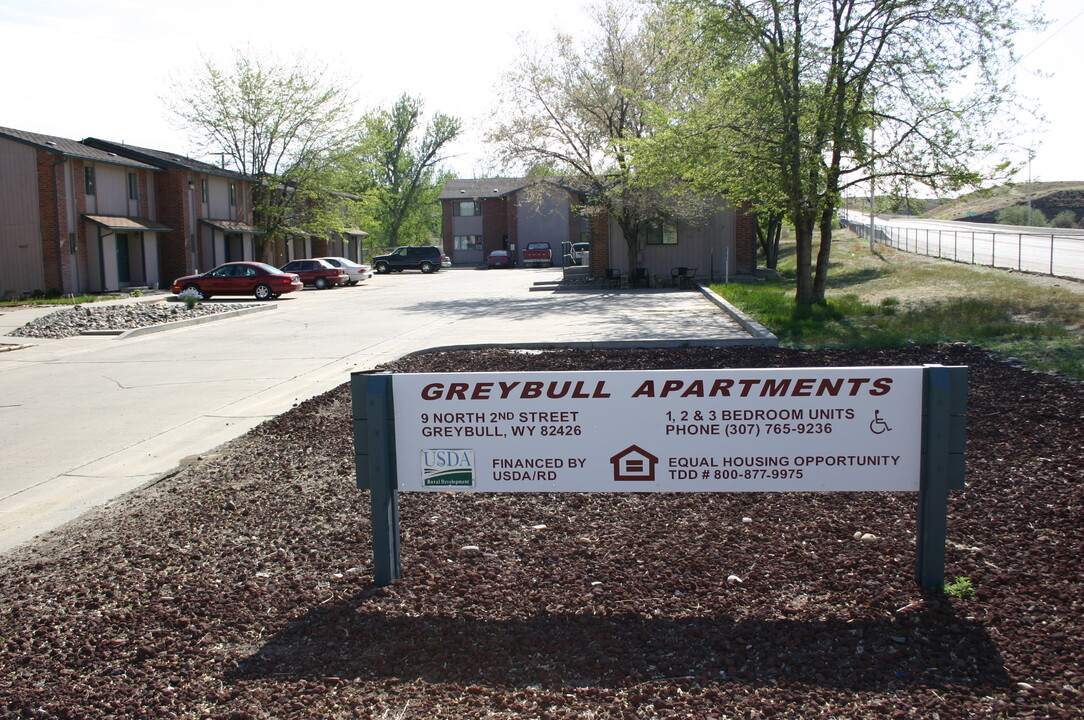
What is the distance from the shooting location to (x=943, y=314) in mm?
17047

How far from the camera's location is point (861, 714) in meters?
3.15

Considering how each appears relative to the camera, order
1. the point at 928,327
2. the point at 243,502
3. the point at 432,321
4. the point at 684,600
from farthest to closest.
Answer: the point at 432,321, the point at 928,327, the point at 243,502, the point at 684,600

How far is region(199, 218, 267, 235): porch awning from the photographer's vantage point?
141ft

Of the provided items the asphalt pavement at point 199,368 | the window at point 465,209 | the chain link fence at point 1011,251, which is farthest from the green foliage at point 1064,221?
the asphalt pavement at point 199,368

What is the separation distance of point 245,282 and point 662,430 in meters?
31.4

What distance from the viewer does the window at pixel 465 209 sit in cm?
7838

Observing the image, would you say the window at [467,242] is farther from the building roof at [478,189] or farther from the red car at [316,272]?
the red car at [316,272]

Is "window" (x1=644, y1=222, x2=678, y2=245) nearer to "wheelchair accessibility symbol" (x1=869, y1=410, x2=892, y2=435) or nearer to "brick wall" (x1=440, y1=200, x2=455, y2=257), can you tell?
"wheelchair accessibility symbol" (x1=869, y1=410, x2=892, y2=435)

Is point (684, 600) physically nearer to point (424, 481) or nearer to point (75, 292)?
point (424, 481)

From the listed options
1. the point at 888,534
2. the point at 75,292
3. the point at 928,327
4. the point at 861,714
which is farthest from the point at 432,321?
the point at 75,292

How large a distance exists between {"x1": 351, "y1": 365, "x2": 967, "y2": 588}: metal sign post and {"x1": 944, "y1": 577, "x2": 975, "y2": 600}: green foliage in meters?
0.08

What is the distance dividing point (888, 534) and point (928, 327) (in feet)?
36.9

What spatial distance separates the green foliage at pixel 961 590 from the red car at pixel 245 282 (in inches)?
1238

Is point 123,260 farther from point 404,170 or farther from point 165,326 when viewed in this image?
point 404,170
